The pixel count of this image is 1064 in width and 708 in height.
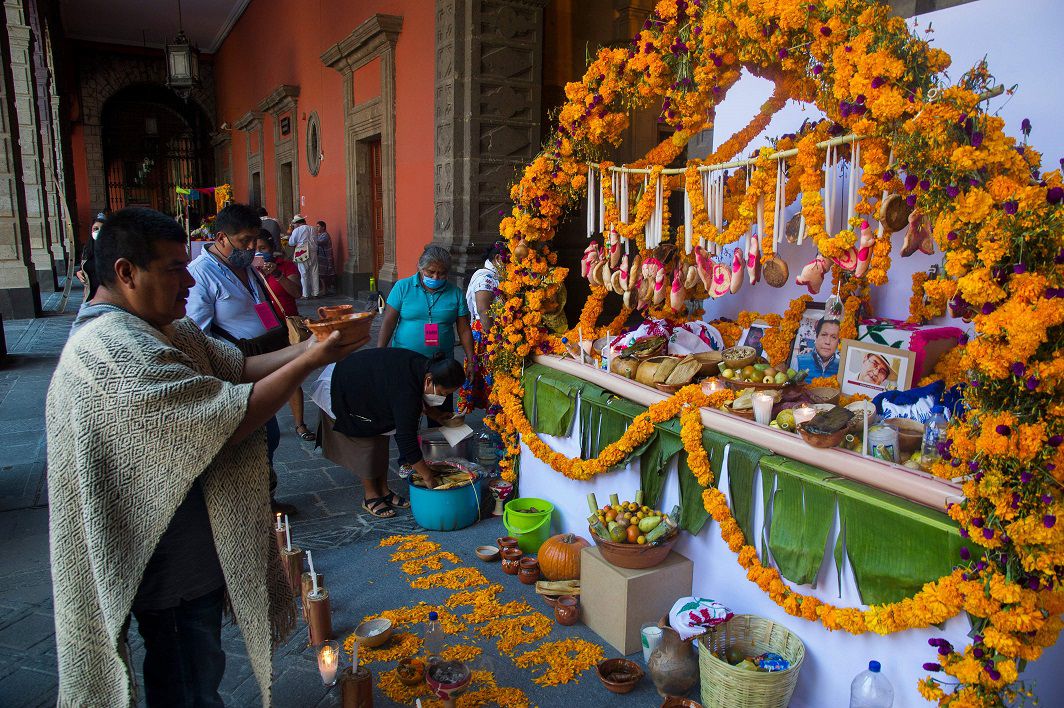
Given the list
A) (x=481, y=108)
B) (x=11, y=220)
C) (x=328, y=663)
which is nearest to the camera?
(x=328, y=663)

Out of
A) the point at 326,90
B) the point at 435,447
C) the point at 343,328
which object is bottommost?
the point at 435,447

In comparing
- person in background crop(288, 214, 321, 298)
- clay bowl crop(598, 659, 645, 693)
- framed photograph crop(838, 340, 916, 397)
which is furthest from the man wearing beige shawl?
person in background crop(288, 214, 321, 298)

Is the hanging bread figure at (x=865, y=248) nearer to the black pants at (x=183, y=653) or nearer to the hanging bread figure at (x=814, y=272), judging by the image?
the hanging bread figure at (x=814, y=272)

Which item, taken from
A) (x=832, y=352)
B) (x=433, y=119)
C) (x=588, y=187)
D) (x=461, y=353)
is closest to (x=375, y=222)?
(x=433, y=119)

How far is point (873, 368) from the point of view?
326cm

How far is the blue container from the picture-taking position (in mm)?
4180

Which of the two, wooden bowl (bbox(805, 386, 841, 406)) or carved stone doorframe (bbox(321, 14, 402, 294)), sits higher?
carved stone doorframe (bbox(321, 14, 402, 294))

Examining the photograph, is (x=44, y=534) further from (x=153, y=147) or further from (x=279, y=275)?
(x=153, y=147)

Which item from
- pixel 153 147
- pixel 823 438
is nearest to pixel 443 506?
pixel 823 438

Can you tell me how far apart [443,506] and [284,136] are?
14797mm

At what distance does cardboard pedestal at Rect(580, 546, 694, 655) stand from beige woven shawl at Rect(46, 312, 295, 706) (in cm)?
168

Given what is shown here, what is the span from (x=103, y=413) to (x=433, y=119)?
25.9 feet

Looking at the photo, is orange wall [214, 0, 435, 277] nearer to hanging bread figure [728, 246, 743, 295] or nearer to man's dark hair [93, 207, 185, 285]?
hanging bread figure [728, 246, 743, 295]

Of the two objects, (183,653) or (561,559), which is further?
(561,559)
